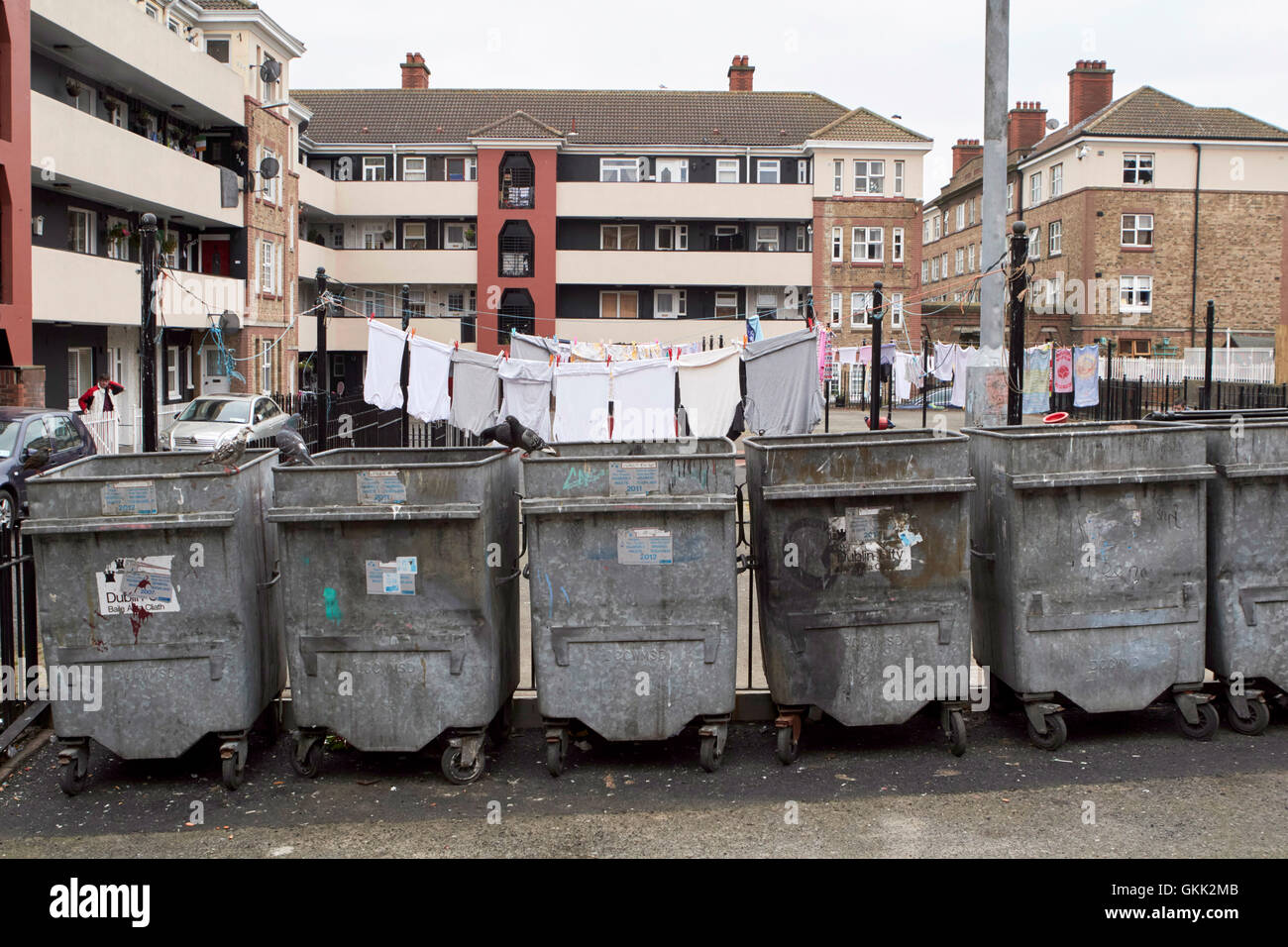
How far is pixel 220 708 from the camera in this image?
554 centimetres

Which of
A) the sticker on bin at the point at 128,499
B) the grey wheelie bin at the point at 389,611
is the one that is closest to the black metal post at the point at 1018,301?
the grey wheelie bin at the point at 389,611

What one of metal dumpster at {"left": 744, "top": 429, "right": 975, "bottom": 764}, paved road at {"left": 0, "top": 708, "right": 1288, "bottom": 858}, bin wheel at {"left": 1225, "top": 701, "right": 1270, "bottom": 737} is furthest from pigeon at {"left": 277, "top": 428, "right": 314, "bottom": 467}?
bin wheel at {"left": 1225, "top": 701, "right": 1270, "bottom": 737}

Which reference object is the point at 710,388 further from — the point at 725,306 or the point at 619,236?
the point at 619,236

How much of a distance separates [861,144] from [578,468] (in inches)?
1904

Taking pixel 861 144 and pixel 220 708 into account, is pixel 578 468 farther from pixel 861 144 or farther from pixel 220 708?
pixel 861 144

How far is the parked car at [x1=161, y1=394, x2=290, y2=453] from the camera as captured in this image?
73.7 feet

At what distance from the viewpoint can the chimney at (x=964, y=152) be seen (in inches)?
2458

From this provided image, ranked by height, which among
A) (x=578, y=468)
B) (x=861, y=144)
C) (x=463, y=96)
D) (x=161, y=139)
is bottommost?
(x=578, y=468)

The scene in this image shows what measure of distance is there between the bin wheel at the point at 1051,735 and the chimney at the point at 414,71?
58.2 meters

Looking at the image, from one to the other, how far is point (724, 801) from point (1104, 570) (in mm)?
2389

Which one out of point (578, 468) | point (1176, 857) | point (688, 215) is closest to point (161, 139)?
point (688, 215)

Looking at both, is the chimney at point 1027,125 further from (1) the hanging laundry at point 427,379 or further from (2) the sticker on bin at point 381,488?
(2) the sticker on bin at point 381,488

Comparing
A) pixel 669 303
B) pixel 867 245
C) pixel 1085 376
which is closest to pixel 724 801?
pixel 1085 376

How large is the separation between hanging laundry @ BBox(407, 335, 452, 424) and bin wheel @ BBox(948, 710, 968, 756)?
1174 cm
